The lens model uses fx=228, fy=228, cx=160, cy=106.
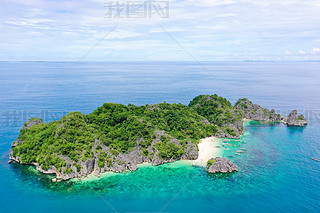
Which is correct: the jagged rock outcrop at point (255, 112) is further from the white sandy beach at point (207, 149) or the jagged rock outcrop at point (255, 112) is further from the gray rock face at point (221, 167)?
the gray rock face at point (221, 167)

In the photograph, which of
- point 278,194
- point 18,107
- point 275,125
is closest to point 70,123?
point 278,194

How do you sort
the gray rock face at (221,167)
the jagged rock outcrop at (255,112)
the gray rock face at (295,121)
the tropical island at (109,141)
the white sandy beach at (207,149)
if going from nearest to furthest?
1. the tropical island at (109,141)
2. the gray rock face at (221,167)
3. the white sandy beach at (207,149)
4. the gray rock face at (295,121)
5. the jagged rock outcrop at (255,112)

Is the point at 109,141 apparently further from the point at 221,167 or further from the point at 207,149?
the point at 207,149

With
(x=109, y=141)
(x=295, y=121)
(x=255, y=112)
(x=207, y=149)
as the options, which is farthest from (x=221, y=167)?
(x=295, y=121)

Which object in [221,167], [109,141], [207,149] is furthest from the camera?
[207,149]

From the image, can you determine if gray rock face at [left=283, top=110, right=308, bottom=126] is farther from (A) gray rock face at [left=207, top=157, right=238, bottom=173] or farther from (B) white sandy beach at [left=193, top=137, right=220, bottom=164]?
(A) gray rock face at [left=207, top=157, right=238, bottom=173]

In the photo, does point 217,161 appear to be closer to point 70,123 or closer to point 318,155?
point 318,155

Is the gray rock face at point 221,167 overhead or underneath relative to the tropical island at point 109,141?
underneath

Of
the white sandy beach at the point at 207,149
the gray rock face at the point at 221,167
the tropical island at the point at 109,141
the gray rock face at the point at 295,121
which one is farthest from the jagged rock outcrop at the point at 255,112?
the gray rock face at the point at 221,167
